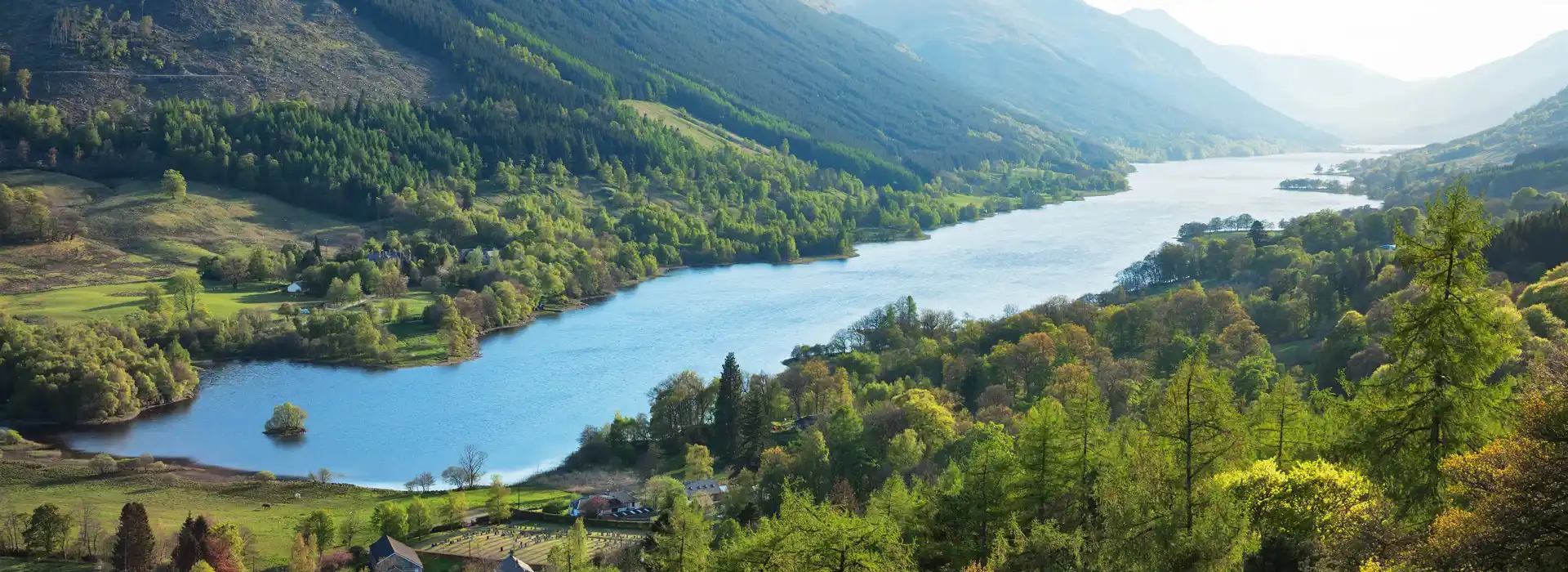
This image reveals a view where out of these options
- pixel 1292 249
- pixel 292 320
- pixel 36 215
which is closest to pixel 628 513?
pixel 292 320

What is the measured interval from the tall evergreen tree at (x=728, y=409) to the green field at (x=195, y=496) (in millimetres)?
9601

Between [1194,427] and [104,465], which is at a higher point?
[1194,427]

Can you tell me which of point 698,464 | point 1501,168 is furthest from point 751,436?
point 1501,168

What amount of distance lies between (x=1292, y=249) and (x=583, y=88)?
128867 millimetres

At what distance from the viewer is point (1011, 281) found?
109875 mm

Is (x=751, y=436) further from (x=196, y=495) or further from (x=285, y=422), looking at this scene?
(x=285, y=422)

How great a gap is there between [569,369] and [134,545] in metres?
42.3

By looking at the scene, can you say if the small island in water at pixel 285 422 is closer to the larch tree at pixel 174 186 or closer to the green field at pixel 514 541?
the green field at pixel 514 541

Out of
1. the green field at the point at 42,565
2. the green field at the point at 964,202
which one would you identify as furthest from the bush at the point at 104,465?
the green field at the point at 964,202

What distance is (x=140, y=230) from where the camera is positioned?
11019 cm

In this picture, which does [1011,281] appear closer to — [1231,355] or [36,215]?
[1231,355]

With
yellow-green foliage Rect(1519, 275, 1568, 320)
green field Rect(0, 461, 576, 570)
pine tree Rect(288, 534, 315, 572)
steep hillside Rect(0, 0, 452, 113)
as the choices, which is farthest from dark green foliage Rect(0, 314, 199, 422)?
yellow-green foliage Rect(1519, 275, 1568, 320)

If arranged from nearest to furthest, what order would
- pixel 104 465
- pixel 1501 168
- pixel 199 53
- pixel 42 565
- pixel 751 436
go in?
1. pixel 42 565
2. pixel 751 436
3. pixel 104 465
4. pixel 1501 168
5. pixel 199 53

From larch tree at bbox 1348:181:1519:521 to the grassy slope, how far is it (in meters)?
106
